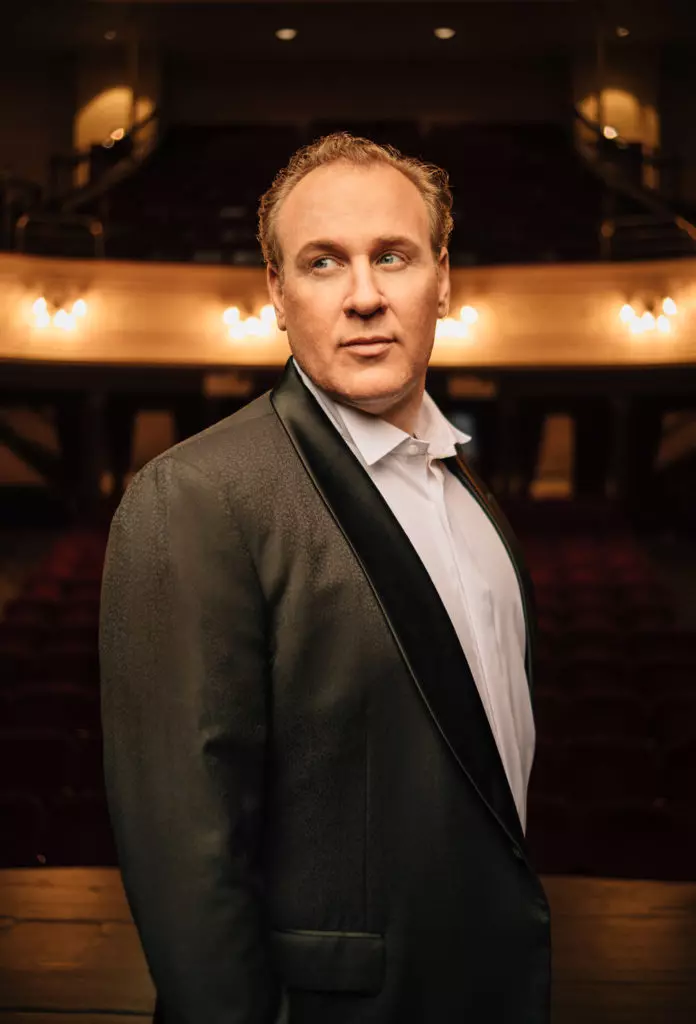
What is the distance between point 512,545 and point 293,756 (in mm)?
327

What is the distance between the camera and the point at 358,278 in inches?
38.1

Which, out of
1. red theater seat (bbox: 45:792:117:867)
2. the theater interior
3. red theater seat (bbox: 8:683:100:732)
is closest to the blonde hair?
red theater seat (bbox: 45:792:117:867)

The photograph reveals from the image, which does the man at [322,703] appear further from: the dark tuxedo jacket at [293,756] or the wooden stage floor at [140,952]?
the wooden stage floor at [140,952]

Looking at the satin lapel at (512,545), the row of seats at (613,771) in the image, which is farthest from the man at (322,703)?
the row of seats at (613,771)

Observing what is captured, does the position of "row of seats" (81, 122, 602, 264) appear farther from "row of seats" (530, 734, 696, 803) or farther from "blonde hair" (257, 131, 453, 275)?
"blonde hair" (257, 131, 453, 275)

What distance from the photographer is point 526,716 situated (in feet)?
3.49

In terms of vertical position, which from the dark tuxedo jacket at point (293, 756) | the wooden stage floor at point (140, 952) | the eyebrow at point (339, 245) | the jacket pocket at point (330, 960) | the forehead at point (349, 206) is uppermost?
the forehead at point (349, 206)

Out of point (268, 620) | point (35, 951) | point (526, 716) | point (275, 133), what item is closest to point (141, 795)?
point (268, 620)

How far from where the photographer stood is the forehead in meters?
0.97

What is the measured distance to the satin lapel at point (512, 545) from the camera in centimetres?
112

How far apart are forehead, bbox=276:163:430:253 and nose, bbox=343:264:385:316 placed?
0.03m

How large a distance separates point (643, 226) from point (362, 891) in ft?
27.9

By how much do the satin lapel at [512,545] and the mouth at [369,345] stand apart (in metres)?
0.19

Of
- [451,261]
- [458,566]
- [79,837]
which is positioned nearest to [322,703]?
[458,566]
